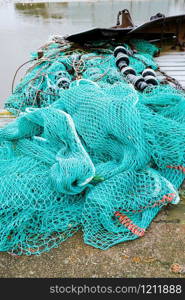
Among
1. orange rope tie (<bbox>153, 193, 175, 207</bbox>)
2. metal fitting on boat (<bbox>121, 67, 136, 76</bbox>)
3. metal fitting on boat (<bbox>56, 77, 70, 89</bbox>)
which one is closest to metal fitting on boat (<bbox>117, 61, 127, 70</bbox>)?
metal fitting on boat (<bbox>121, 67, 136, 76</bbox>)

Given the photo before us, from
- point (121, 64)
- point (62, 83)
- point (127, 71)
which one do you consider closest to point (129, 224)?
point (62, 83)

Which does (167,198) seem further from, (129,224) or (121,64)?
(121,64)

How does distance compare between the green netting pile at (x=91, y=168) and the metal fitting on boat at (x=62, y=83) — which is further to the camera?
the metal fitting on boat at (x=62, y=83)

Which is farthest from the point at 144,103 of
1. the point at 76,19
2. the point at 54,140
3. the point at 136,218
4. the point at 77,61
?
the point at 76,19

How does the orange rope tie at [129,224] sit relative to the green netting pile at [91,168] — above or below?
below

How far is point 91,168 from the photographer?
1.85 m

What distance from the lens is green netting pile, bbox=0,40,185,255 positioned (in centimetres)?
180

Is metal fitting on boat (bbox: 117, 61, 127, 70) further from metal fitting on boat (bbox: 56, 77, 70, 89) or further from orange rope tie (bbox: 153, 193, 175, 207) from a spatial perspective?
orange rope tie (bbox: 153, 193, 175, 207)

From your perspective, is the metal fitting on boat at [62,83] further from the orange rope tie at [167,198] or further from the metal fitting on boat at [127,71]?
the orange rope tie at [167,198]

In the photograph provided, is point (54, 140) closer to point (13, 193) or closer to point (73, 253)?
point (13, 193)

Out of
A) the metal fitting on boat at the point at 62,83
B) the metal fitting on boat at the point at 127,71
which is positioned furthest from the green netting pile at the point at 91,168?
the metal fitting on boat at the point at 127,71

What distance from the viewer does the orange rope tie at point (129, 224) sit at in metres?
1.77

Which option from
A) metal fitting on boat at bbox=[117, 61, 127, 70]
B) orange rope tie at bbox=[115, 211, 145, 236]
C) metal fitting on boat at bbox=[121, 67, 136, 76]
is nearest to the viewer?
orange rope tie at bbox=[115, 211, 145, 236]

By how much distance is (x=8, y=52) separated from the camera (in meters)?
9.91
